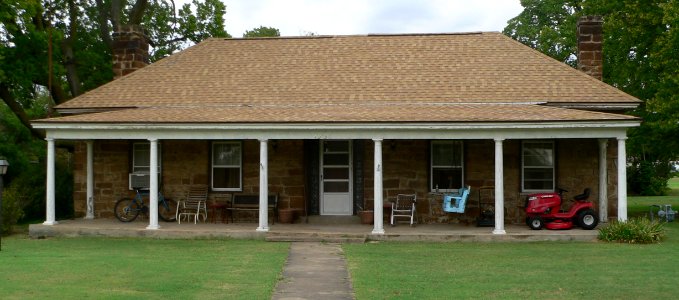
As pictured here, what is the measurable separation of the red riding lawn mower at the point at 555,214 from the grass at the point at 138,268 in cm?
571

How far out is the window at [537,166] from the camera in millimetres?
18125

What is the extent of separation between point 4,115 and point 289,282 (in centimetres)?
Answer: 2224

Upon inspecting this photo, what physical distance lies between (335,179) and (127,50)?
739cm

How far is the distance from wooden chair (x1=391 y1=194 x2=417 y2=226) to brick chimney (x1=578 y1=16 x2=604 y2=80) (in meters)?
6.06

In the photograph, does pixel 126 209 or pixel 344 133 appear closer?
pixel 344 133

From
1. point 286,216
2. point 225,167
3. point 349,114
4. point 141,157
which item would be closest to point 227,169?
point 225,167

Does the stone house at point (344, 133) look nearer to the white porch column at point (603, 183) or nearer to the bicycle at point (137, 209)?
the white porch column at point (603, 183)

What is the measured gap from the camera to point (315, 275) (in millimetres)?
11266

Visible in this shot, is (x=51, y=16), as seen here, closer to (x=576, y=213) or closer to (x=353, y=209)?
(x=353, y=209)

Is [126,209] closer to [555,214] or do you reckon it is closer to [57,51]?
[57,51]

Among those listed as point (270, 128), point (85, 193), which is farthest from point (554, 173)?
point (85, 193)

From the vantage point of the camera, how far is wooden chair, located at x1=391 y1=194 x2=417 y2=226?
17859mm

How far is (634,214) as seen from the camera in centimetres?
2408

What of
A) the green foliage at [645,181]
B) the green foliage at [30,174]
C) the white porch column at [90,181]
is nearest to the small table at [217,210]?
the white porch column at [90,181]
